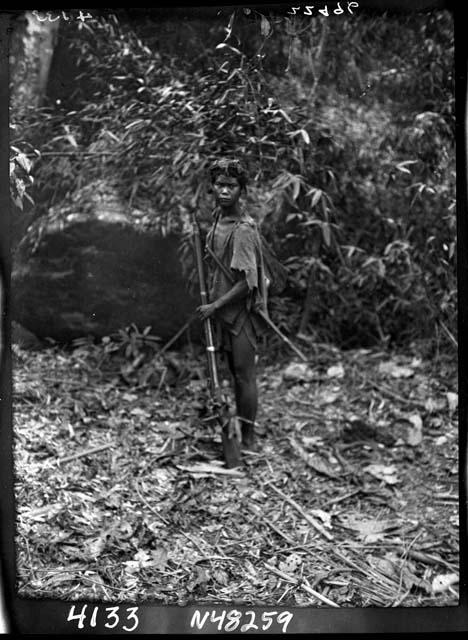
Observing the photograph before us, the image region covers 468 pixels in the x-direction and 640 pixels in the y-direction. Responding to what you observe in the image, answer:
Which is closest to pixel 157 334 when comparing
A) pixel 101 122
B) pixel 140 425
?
pixel 140 425

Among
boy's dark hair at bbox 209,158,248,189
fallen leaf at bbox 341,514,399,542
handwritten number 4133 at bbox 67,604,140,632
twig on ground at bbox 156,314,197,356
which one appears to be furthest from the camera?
twig on ground at bbox 156,314,197,356

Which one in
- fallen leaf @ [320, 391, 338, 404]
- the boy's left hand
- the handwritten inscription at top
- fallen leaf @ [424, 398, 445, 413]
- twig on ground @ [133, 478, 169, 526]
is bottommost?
twig on ground @ [133, 478, 169, 526]

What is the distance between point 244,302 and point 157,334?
94 cm

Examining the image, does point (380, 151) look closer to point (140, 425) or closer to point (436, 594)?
point (140, 425)

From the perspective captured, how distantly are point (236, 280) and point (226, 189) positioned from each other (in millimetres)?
447

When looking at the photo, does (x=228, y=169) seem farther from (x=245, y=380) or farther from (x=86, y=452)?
(x=86, y=452)

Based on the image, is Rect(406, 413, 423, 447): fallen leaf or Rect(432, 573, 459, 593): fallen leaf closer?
Rect(432, 573, 459, 593): fallen leaf

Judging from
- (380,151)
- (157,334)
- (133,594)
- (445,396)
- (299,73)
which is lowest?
(133,594)

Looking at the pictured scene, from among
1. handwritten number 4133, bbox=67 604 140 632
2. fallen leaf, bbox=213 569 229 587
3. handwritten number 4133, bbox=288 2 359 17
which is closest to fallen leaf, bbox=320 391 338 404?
fallen leaf, bbox=213 569 229 587

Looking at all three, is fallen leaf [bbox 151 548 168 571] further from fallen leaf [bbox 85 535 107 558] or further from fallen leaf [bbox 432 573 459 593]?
fallen leaf [bbox 432 573 459 593]

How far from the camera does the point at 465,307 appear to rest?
10.5 ft

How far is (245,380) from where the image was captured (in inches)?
157

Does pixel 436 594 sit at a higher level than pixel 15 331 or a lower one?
lower

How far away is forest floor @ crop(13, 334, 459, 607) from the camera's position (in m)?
3.45
